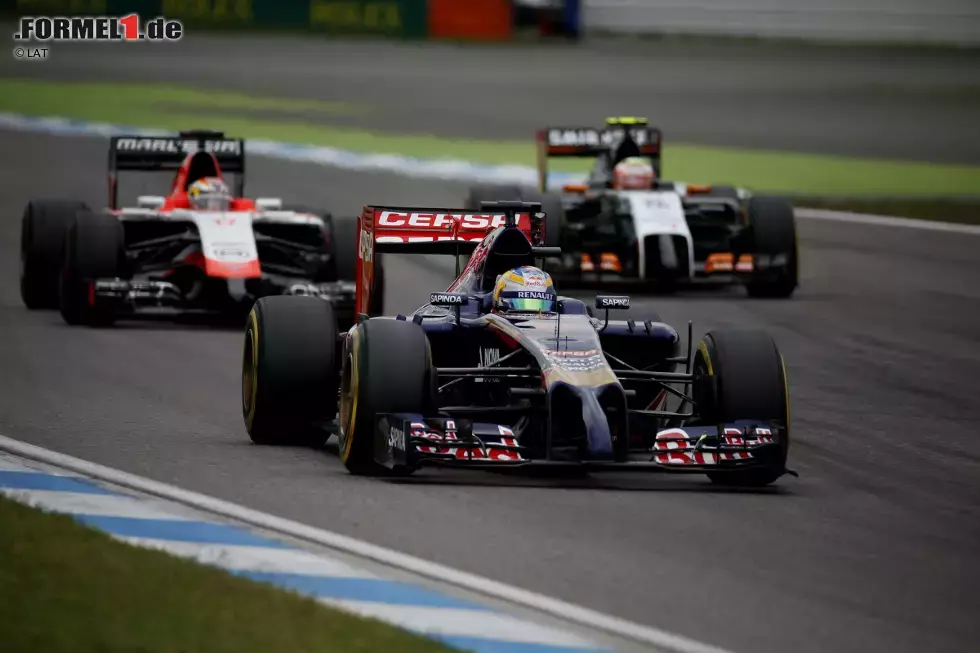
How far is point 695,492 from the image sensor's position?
11797 mm

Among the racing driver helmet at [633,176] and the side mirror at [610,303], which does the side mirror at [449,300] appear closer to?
the side mirror at [610,303]

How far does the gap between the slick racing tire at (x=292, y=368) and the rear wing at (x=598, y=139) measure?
11761 millimetres

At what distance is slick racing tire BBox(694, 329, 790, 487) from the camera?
1184 centimetres

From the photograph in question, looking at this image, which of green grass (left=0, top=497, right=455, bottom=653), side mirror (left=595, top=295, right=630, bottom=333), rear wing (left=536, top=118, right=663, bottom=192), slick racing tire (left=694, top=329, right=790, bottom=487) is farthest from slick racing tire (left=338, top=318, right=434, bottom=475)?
rear wing (left=536, top=118, right=663, bottom=192)

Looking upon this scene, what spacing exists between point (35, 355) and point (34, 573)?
8017 millimetres

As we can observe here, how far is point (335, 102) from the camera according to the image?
150 feet

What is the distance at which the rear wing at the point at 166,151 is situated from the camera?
21.2 m

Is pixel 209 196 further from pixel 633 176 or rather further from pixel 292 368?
pixel 292 368

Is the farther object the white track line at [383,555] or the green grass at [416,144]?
the green grass at [416,144]

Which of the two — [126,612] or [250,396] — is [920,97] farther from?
[126,612]

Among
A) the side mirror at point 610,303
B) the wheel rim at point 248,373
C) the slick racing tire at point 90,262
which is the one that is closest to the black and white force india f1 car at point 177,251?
the slick racing tire at point 90,262

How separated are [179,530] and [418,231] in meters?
4.36

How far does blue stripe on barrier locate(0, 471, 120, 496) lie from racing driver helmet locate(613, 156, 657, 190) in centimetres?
1240

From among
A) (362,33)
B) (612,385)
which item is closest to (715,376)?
(612,385)
